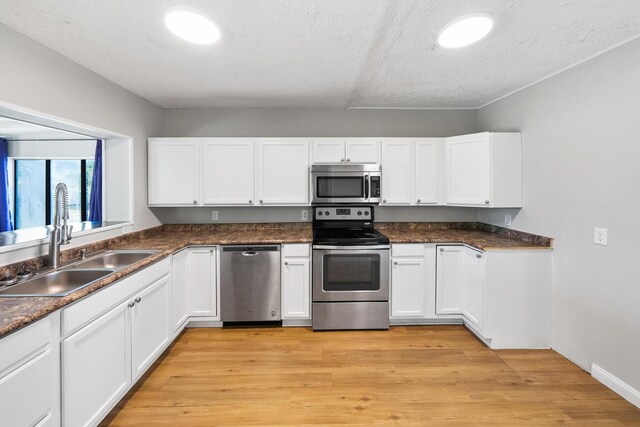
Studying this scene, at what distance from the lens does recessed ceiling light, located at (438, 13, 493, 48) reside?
1.73 meters

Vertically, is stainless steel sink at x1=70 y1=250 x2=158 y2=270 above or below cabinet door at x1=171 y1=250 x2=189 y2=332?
above

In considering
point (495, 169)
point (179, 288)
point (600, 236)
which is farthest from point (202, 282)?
point (600, 236)

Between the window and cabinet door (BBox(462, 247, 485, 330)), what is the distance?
17.0ft

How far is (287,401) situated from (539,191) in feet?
9.11

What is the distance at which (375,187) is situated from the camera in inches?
130

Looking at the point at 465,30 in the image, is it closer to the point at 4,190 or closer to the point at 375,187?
the point at 375,187

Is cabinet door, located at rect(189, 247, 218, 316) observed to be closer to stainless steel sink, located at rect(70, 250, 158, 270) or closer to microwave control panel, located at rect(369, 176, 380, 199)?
stainless steel sink, located at rect(70, 250, 158, 270)

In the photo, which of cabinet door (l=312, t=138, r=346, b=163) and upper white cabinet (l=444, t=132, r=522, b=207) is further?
cabinet door (l=312, t=138, r=346, b=163)

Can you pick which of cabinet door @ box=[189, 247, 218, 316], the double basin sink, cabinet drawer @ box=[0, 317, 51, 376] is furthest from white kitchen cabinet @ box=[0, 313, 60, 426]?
cabinet door @ box=[189, 247, 218, 316]

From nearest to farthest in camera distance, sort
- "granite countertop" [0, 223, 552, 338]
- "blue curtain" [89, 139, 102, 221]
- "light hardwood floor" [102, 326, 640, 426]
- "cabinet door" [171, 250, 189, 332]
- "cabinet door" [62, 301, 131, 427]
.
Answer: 1. "granite countertop" [0, 223, 552, 338]
2. "cabinet door" [62, 301, 131, 427]
3. "light hardwood floor" [102, 326, 640, 426]
4. "cabinet door" [171, 250, 189, 332]
5. "blue curtain" [89, 139, 102, 221]

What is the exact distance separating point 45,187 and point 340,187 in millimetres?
4612

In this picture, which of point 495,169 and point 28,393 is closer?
point 28,393

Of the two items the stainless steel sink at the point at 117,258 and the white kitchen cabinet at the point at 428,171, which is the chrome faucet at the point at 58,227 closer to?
the stainless steel sink at the point at 117,258

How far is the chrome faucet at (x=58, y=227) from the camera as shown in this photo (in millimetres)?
2006
